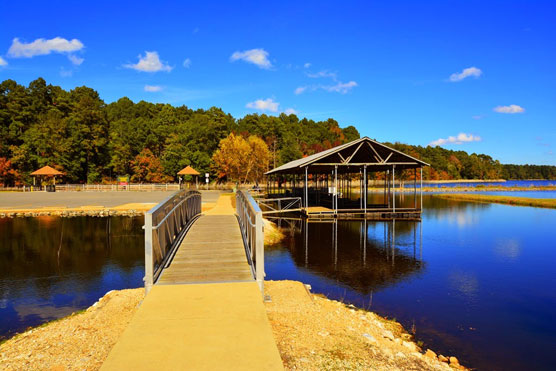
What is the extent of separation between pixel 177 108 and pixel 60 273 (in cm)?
8689

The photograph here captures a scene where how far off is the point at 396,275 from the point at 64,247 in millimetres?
14580

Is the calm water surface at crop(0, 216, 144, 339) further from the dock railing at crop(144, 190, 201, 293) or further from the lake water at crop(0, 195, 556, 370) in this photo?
the dock railing at crop(144, 190, 201, 293)

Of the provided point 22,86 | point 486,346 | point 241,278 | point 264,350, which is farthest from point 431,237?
point 22,86

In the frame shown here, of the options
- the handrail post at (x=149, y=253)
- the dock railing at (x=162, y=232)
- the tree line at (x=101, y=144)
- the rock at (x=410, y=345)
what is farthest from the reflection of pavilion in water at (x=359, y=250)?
the tree line at (x=101, y=144)

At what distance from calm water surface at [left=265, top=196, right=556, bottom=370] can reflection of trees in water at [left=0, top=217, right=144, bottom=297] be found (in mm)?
Answer: 6604

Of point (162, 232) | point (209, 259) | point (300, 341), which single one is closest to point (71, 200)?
point (162, 232)

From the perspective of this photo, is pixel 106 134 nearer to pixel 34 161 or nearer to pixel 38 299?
pixel 34 161

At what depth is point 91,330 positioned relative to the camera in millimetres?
6262

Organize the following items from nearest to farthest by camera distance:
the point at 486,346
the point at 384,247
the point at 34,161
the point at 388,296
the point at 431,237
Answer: the point at 486,346 → the point at 388,296 → the point at 384,247 → the point at 431,237 → the point at 34,161

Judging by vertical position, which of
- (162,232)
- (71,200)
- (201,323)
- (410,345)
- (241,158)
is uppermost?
(241,158)

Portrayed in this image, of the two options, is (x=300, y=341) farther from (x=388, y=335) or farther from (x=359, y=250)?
(x=359, y=250)

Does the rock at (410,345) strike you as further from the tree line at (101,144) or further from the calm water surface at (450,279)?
the tree line at (101,144)

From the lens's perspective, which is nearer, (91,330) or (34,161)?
(91,330)

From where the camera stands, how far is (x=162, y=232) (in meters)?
8.12
